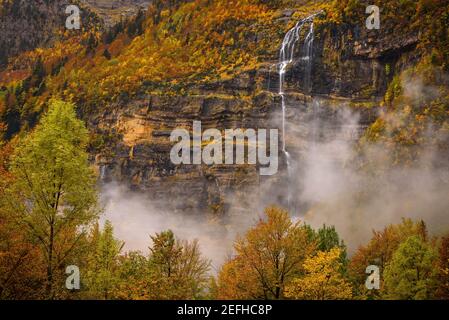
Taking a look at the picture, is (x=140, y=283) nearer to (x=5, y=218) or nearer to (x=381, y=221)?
(x=5, y=218)

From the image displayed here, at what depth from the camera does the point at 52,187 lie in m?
28.5

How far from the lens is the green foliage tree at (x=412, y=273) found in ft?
129

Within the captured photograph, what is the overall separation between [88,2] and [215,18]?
93.5m

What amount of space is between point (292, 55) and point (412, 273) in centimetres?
6400

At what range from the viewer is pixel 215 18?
385ft

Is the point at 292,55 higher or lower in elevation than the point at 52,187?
higher

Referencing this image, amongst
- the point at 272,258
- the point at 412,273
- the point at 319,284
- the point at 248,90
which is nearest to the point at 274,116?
the point at 248,90

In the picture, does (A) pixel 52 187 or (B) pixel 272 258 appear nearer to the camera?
(A) pixel 52 187

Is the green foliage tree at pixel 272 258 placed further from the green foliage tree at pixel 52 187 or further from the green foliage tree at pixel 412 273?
the green foliage tree at pixel 52 187

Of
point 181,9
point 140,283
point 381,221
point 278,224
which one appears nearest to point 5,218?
point 140,283

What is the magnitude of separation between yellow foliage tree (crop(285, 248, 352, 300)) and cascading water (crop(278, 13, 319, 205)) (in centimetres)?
5795

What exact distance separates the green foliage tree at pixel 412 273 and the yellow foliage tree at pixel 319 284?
527cm

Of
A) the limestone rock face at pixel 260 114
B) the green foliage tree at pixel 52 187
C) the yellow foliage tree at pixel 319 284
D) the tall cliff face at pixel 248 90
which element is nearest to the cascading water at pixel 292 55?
the tall cliff face at pixel 248 90

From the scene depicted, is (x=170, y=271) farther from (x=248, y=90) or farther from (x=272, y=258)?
(x=248, y=90)
